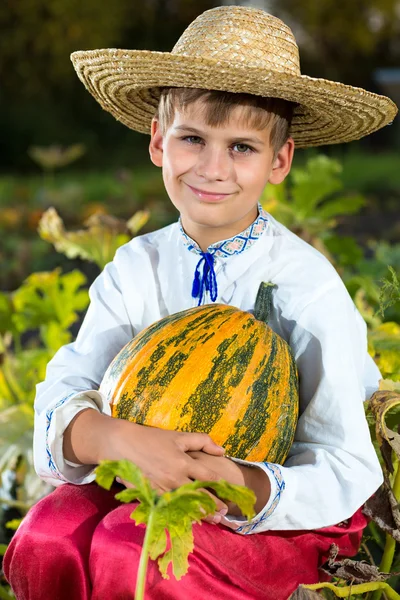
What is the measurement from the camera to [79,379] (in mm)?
2404

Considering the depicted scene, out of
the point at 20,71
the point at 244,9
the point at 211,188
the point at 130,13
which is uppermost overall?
the point at 130,13

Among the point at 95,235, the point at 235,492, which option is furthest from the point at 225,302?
the point at 95,235

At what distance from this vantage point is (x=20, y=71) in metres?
17.8

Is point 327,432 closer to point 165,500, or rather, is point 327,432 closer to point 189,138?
point 165,500

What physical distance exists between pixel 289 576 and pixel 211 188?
3.35 ft

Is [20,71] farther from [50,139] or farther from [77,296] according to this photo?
[77,296]

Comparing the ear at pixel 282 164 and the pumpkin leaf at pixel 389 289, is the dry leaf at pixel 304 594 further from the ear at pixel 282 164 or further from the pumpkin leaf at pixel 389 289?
the ear at pixel 282 164

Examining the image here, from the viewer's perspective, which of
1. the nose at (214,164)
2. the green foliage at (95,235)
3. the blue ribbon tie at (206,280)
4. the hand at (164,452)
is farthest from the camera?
the green foliage at (95,235)

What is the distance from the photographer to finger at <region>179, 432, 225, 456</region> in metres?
2.02

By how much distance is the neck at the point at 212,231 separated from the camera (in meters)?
2.51

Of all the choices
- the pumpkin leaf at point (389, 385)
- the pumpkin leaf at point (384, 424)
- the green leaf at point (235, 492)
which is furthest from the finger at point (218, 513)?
the pumpkin leaf at point (389, 385)

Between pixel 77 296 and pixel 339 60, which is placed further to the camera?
pixel 339 60

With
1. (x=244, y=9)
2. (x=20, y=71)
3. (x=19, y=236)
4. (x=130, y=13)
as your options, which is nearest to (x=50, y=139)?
(x=20, y=71)

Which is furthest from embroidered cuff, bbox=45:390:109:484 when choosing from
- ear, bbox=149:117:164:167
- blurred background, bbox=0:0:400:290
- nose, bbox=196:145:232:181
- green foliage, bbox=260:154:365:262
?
blurred background, bbox=0:0:400:290
